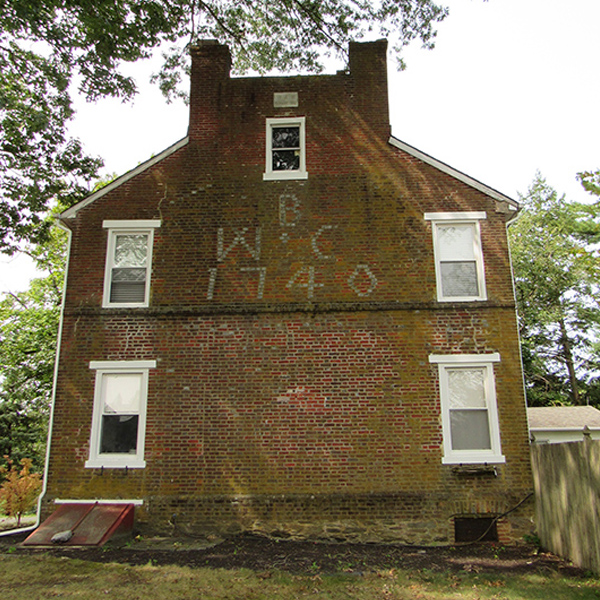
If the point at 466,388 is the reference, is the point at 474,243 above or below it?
above

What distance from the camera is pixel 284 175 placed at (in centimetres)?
1131

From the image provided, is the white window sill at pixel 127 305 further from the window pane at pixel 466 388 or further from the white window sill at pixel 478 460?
the white window sill at pixel 478 460

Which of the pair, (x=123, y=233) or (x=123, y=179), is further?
(x=123, y=179)

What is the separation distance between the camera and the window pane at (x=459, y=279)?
10633 millimetres

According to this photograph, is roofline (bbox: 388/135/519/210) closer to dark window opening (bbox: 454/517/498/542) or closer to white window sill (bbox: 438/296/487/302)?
white window sill (bbox: 438/296/487/302)

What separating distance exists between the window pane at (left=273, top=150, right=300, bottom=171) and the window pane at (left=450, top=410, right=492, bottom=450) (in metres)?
6.26

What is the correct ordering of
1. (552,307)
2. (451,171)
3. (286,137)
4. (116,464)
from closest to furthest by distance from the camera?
1. (116,464)
2. (451,171)
3. (286,137)
4. (552,307)

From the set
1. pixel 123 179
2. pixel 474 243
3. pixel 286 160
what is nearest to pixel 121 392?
pixel 123 179

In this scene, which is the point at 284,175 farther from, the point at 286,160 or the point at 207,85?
the point at 207,85

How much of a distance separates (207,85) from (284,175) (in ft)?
9.77

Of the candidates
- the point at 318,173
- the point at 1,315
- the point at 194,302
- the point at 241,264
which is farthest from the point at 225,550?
the point at 1,315

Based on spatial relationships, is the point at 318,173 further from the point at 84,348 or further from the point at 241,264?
the point at 84,348

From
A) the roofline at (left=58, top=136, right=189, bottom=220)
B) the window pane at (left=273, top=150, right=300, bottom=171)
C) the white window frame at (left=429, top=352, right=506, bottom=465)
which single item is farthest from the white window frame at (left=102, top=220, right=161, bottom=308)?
the white window frame at (left=429, top=352, right=506, bottom=465)

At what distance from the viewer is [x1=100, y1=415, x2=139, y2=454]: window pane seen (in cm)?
1002
